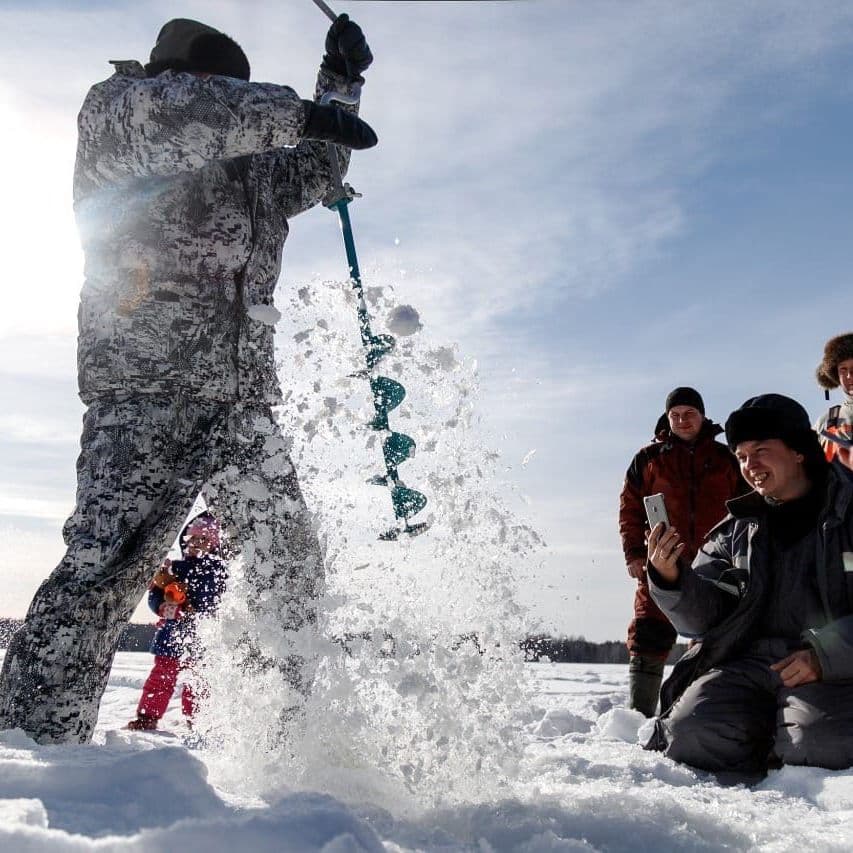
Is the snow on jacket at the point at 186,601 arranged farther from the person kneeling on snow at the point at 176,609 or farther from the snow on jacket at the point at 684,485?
the snow on jacket at the point at 684,485

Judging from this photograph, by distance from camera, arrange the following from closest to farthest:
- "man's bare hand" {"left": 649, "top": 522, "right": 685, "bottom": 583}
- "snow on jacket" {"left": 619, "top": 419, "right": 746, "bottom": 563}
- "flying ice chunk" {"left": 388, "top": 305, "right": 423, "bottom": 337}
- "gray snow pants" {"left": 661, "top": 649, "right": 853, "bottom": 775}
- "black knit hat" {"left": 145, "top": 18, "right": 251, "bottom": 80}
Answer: "black knit hat" {"left": 145, "top": 18, "right": 251, "bottom": 80} < "flying ice chunk" {"left": 388, "top": 305, "right": 423, "bottom": 337} < "gray snow pants" {"left": 661, "top": 649, "right": 853, "bottom": 775} < "man's bare hand" {"left": 649, "top": 522, "right": 685, "bottom": 583} < "snow on jacket" {"left": 619, "top": 419, "right": 746, "bottom": 563}

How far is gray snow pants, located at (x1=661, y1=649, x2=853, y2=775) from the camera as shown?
3207 mm

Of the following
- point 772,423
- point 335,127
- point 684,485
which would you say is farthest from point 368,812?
point 684,485

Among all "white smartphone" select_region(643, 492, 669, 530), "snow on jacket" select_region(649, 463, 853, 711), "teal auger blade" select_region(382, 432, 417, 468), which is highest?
"teal auger blade" select_region(382, 432, 417, 468)

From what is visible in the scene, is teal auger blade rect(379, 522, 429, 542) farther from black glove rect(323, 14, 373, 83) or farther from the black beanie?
the black beanie

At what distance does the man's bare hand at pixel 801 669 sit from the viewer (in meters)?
3.22

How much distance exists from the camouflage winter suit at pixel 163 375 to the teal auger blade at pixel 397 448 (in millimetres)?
502

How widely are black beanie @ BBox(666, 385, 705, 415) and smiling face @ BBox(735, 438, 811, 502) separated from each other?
2.26m

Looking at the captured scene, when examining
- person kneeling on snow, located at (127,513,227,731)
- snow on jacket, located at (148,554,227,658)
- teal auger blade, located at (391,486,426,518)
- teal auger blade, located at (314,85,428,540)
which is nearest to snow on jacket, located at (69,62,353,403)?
teal auger blade, located at (314,85,428,540)

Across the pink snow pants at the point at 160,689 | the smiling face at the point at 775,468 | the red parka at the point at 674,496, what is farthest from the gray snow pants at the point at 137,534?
the red parka at the point at 674,496

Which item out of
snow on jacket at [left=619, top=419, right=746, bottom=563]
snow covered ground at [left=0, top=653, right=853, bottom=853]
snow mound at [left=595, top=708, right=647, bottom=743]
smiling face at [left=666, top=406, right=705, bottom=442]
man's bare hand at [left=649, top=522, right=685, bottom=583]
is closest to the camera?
snow covered ground at [left=0, top=653, right=853, bottom=853]

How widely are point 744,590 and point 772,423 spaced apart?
0.74 metres

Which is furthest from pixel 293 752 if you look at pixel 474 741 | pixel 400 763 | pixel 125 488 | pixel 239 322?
pixel 239 322

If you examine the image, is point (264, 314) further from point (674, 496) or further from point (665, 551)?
point (674, 496)
